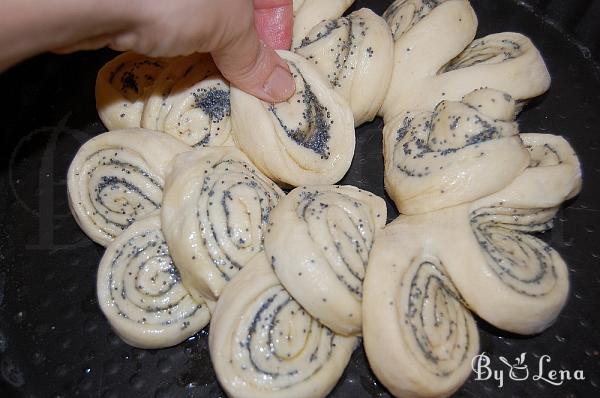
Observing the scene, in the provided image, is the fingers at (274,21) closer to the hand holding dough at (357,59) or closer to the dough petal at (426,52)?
the hand holding dough at (357,59)

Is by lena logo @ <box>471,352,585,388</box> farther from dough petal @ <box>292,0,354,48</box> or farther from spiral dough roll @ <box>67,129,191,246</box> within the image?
dough petal @ <box>292,0,354,48</box>

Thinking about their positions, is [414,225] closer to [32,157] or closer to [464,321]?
[464,321]

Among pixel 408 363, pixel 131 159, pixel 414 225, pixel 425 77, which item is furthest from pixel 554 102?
pixel 131 159

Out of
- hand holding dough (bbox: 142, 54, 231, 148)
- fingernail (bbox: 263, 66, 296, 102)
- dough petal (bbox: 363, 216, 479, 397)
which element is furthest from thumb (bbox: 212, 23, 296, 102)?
dough petal (bbox: 363, 216, 479, 397)

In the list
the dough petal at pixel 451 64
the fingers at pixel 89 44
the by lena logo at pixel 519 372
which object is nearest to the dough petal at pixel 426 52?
the dough petal at pixel 451 64

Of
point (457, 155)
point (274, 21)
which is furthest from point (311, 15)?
→ point (457, 155)

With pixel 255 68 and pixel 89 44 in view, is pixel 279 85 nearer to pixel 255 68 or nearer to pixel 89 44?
pixel 255 68

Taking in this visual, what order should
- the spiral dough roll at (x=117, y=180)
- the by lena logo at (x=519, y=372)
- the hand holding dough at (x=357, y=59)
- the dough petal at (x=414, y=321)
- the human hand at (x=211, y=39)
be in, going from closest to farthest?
the human hand at (x=211, y=39) → the dough petal at (x=414, y=321) → the by lena logo at (x=519, y=372) → the spiral dough roll at (x=117, y=180) → the hand holding dough at (x=357, y=59)
